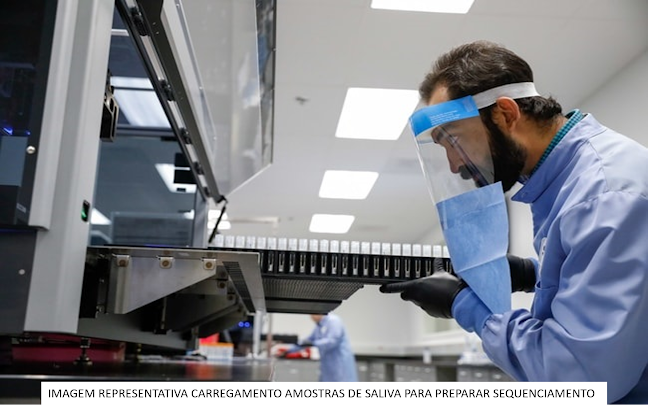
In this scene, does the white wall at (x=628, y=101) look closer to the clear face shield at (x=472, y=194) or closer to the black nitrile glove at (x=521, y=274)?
the black nitrile glove at (x=521, y=274)

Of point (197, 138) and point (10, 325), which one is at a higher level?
point (197, 138)

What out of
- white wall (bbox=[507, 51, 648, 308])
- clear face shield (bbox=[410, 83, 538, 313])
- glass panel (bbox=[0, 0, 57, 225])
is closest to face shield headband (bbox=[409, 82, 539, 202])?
clear face shield (bbox=[410, 83, 538, 313])

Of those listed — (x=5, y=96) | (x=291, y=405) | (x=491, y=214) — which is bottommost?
(x=291, y=405)

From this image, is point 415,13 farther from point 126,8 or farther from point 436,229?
point 436,229

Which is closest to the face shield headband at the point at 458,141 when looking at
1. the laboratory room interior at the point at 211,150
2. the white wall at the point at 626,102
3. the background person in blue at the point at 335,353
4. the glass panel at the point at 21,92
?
the laboratory room interior at the point at 211,150

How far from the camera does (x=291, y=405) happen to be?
0.54 m

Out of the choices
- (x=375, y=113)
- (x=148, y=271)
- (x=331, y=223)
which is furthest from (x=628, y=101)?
(x=331, y=223)

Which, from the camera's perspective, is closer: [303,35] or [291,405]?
[291,405]

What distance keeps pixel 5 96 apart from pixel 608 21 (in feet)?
10.8

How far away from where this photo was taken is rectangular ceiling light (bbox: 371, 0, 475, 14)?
10.2 feet

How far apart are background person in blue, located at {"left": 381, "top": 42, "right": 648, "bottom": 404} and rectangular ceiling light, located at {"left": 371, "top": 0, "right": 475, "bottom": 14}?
198 centimetres

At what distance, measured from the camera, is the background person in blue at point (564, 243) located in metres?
0.83

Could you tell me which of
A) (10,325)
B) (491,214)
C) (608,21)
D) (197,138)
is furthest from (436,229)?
(10,325)

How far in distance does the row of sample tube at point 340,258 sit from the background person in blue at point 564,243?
0.49ft
